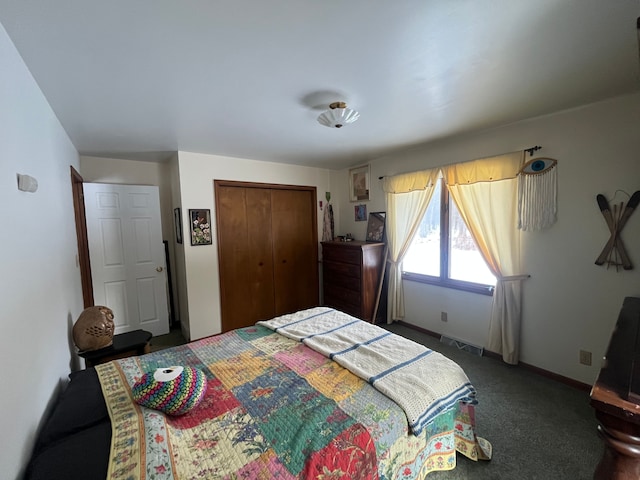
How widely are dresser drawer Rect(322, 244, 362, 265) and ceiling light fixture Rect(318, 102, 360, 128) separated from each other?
186 cm

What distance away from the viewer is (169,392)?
1.14m

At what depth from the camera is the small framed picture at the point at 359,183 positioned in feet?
12.9

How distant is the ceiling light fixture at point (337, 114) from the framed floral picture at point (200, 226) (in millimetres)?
2014

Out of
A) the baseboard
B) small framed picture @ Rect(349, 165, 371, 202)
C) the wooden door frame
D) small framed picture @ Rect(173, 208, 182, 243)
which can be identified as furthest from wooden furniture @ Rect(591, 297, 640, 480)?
the wooden door frame

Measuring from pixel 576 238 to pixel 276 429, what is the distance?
2.65 m

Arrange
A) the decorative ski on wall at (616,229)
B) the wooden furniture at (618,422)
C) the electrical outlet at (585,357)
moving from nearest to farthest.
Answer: the wooden furniture at (618,422), the decorative ski on wall at (616,229), the electrical outlet at (585,357)

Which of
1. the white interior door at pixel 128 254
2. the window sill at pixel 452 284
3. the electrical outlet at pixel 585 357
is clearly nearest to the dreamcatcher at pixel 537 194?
the window sill at pixel 452 284

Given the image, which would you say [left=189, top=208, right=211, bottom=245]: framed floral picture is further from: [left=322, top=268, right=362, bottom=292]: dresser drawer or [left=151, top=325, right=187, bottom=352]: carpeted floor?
[left=322, top=268, right=362, bottom=292]: dresser drawer

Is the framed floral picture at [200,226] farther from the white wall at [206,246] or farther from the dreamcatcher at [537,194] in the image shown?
the dreamcatcher at [537,194]

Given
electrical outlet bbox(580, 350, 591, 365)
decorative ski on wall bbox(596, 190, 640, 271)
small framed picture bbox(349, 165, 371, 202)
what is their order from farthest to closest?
small framed picture bbox(349, 165, 371, 202), electrical outlet bbox(580, 350, 591, 365), decorative ski on wall bbox(596, 190, 640, 271)

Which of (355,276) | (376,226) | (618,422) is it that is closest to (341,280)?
(355,276)

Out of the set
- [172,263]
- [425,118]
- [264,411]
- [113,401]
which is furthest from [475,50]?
[172,263]

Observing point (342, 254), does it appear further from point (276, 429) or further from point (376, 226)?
point (276, 429)

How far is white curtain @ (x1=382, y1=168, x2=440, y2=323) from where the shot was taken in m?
3.20
